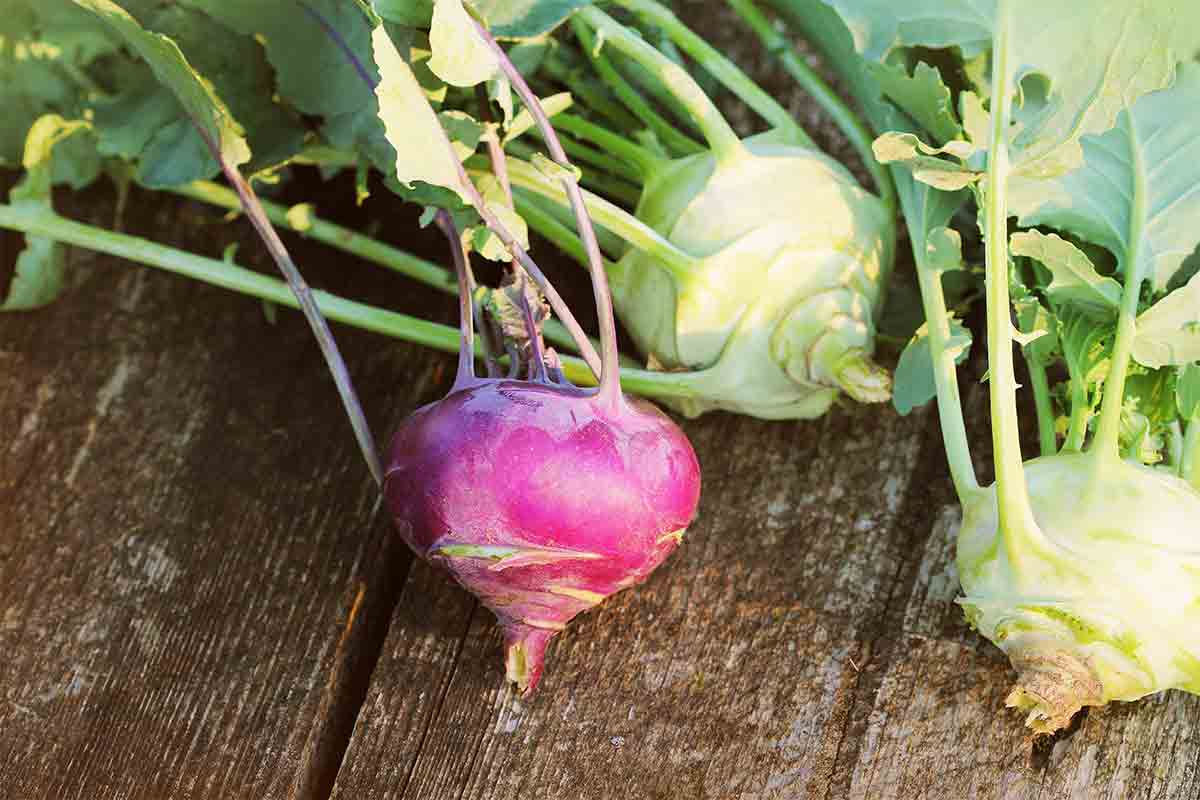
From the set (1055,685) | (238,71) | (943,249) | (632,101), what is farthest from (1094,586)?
(238,71)

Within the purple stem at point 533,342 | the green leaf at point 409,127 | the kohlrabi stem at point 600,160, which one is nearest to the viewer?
the green leaf at point 409,127

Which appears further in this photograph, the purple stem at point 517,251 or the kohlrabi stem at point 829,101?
the kohlrabi stem at point 829,101

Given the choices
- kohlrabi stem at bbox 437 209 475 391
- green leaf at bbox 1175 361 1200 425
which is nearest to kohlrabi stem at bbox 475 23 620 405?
kohlrabi stem at bbox 437 209 475 391

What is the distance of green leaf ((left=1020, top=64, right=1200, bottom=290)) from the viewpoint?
1133 millimetres

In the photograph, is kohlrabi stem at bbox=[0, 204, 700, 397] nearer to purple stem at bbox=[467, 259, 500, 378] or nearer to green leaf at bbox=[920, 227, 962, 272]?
purple stem at bbox=[467, 259, 500, 378]

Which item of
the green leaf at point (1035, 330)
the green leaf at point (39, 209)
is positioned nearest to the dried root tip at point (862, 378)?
the green leaf at point (1035, 330)

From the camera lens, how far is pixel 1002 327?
104 cm

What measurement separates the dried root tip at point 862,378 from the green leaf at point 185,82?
0.57 m

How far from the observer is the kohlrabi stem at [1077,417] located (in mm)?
1104

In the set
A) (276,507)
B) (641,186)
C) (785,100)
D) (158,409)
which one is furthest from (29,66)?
(785,100)

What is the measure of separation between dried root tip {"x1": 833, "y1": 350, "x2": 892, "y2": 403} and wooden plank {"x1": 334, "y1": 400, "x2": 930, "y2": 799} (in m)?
0.15

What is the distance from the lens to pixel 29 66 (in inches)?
57.1

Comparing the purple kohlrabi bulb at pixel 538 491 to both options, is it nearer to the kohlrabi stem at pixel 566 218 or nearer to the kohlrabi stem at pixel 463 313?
the kohlrabi stem at pixel 463 313

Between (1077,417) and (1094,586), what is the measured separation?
0.54 ft
